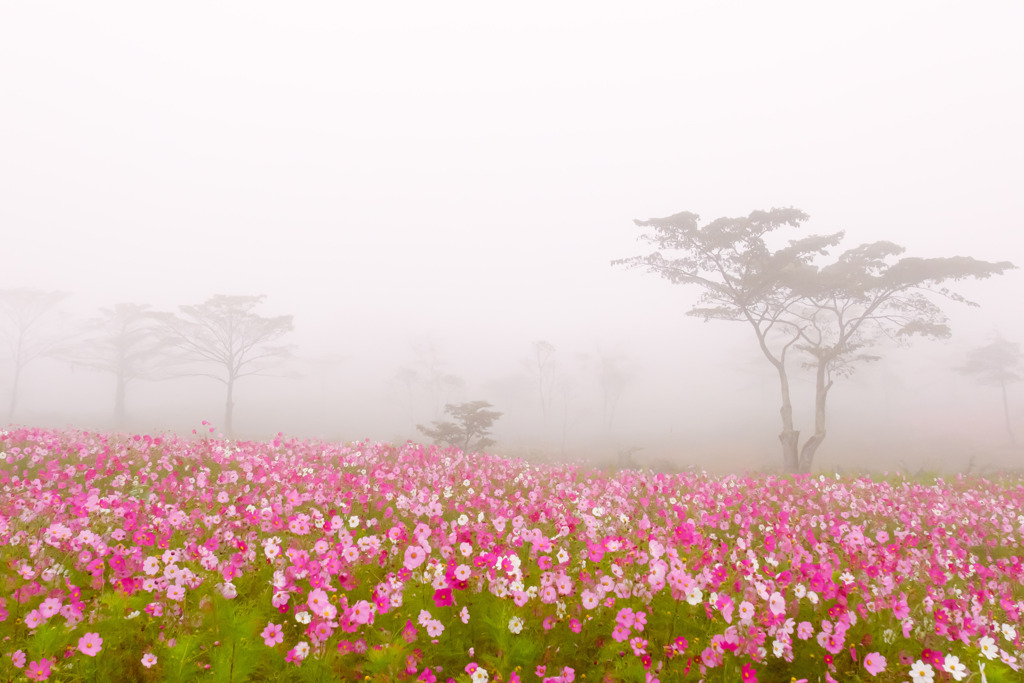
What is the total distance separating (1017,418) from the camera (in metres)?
47.5

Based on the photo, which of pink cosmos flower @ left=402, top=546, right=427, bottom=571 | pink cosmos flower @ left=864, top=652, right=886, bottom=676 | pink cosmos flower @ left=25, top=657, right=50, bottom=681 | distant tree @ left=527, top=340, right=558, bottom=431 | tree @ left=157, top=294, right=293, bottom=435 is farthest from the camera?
distant tree @ left=527, top=340, right=558, bottom=431

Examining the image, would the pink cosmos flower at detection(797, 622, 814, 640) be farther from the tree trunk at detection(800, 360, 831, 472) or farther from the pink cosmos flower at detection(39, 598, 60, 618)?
the tree trunk at detection(800, 360, 831, 472)

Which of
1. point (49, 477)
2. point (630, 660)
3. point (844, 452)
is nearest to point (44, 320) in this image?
point (49, 477)

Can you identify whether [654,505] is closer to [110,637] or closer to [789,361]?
[110,637]

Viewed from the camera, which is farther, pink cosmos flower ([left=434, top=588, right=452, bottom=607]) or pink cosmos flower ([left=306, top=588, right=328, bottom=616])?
pink cosmos flower ([left=434, top=588, right=452, bottom=607])

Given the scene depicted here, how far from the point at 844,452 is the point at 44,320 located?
68814 mm

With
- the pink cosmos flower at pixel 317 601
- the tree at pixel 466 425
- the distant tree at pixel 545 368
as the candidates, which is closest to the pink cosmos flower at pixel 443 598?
the pink cosmos flower at pixel 317 601

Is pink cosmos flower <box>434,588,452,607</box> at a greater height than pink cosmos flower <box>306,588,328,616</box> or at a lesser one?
lesser

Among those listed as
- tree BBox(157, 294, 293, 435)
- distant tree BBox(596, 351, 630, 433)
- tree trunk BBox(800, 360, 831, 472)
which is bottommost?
tree trunk BBox(800, 360, 831, 472)

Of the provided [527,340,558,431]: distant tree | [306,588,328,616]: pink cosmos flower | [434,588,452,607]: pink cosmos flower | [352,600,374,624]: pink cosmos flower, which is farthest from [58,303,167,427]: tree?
[434,588,452,607]: pink cosmos flower

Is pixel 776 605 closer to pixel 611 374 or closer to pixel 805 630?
pixel 805 630

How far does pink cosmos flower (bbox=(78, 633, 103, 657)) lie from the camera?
2.68 meters

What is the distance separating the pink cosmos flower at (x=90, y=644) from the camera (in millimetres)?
2678

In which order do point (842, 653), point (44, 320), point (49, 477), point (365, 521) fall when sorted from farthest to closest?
1. point (44, 320)
2. point (49, 477)
3. point (365, 521)
4. point (842, 653)
